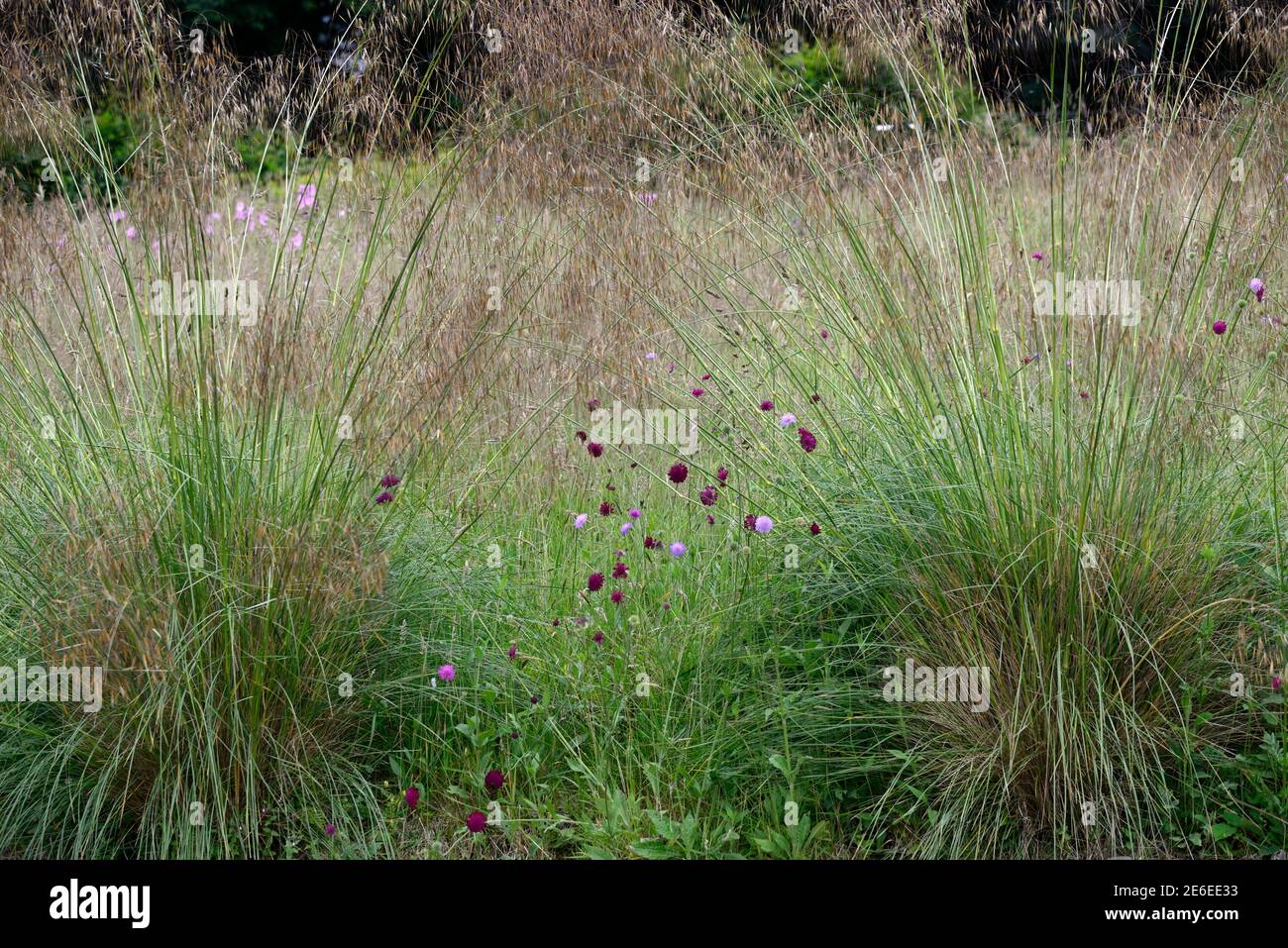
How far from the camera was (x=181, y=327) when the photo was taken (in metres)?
2.54

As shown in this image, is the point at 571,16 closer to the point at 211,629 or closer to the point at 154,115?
the point at 154,115

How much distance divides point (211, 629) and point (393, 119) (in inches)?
51.8
